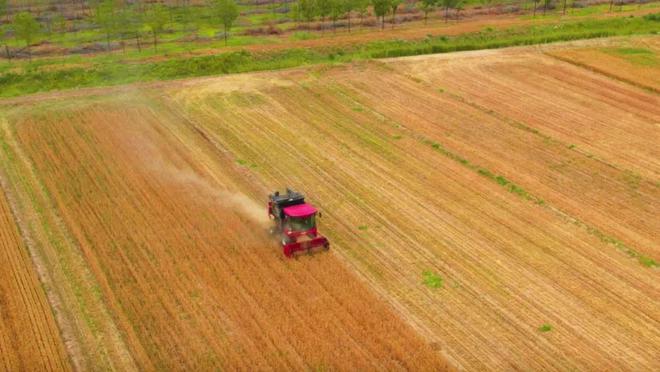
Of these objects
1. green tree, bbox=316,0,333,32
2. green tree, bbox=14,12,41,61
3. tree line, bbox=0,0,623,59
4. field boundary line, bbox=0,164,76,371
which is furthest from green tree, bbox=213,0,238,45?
field boundary line, bbox=0,164,76,371

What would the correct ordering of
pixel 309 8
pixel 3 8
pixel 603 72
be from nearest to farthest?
pixel 603 72
pixel 309 8
pixel 3 8

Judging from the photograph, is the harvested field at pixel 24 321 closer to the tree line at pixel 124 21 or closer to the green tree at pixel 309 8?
the tree line at pixel 124 21

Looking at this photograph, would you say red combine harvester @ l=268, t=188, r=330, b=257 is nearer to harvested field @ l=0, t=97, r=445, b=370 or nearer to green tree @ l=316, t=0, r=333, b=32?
harvested field @ l=0, t=97, r=445, b=370

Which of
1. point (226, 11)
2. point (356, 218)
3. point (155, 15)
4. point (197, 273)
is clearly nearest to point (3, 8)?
point (155, 15)

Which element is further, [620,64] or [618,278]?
[620,64]

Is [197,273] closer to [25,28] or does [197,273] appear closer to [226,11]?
[25,28]

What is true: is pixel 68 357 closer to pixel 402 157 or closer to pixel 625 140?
pixel 402 157

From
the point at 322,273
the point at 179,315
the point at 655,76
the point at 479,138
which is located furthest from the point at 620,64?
the point at 179,315
